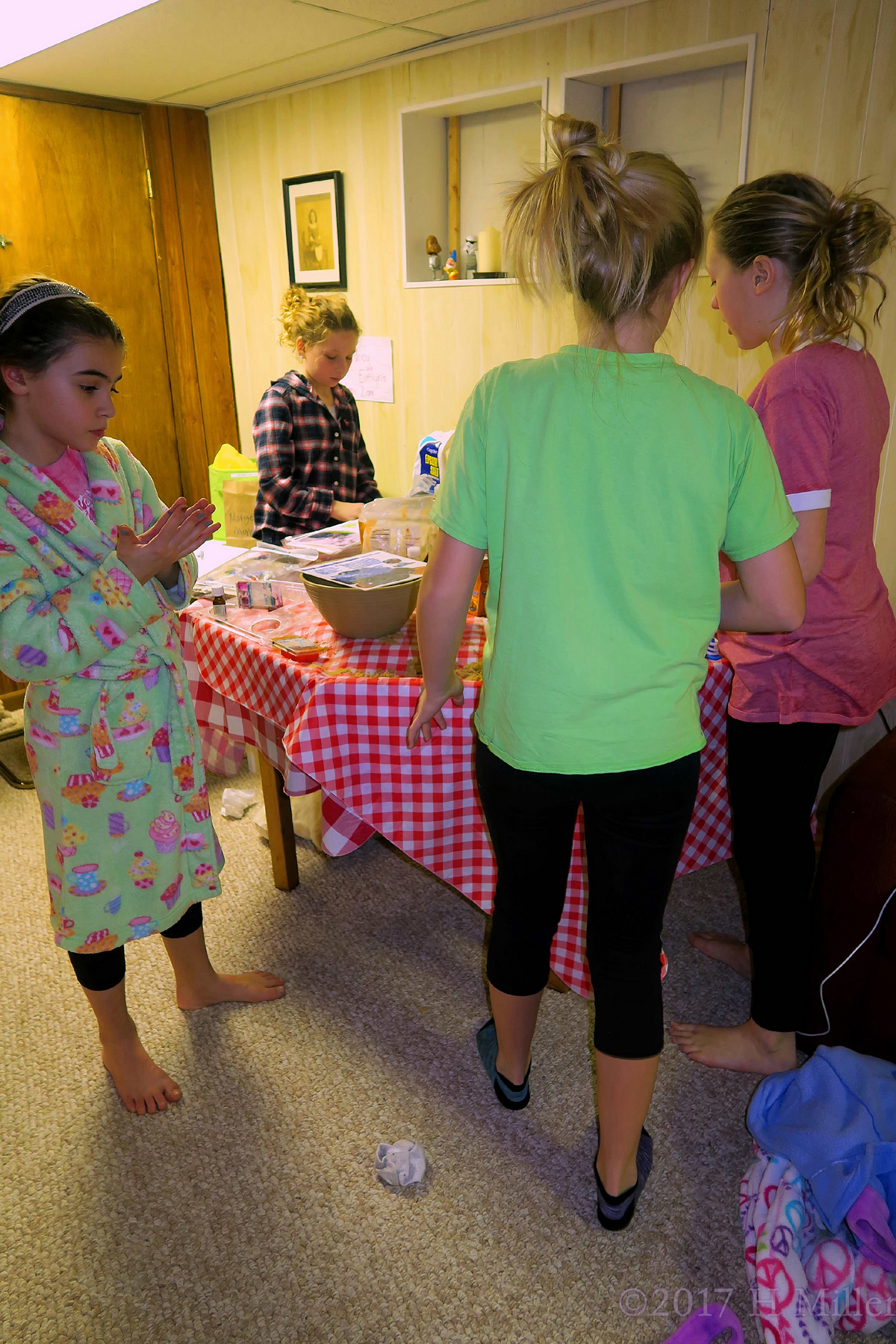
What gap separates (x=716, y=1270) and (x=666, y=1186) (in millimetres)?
148

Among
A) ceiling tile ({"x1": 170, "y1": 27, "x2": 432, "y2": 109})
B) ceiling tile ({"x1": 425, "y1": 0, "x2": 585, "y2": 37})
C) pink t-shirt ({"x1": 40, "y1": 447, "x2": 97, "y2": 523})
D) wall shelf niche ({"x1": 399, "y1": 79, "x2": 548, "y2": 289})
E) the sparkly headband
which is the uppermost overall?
ceiling tile ({"x1": 170, "y1": 27, "x2": 432, "y2": 109})

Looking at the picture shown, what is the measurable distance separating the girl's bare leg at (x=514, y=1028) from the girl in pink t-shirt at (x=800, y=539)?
1.40 ft

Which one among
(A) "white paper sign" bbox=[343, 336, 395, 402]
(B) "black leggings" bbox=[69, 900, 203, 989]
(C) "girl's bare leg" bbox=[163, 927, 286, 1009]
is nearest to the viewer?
(B) "black leggings" bbox=[69, 900, 203, 989]

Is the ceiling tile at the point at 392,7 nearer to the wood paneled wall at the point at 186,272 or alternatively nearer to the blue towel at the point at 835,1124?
the wood paneled wall at the point at 186,272

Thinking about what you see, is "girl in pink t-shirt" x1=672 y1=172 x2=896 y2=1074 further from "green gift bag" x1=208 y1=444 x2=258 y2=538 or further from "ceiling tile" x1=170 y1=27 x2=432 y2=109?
"green gift bag" x1=208 y1=444 x2=258 y2=538

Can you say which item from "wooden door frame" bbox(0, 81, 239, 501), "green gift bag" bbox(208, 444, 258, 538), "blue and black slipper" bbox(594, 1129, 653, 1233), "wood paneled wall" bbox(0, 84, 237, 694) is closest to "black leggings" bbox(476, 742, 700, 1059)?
"blue and black slipper" bbox(594, 1129, 653, 1233)

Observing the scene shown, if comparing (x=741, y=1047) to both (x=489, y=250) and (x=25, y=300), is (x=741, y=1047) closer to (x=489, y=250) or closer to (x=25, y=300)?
(x=25, y=300)

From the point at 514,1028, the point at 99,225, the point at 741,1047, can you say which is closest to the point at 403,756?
the point at 514,1028

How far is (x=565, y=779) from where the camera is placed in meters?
1.11

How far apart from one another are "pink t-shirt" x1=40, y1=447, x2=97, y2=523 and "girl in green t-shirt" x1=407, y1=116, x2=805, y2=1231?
1.88 ft

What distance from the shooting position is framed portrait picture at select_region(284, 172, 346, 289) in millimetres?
3307

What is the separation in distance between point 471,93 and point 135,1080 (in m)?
2.93

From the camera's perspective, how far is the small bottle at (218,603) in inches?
72.7

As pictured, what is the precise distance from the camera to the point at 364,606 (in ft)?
5.41
